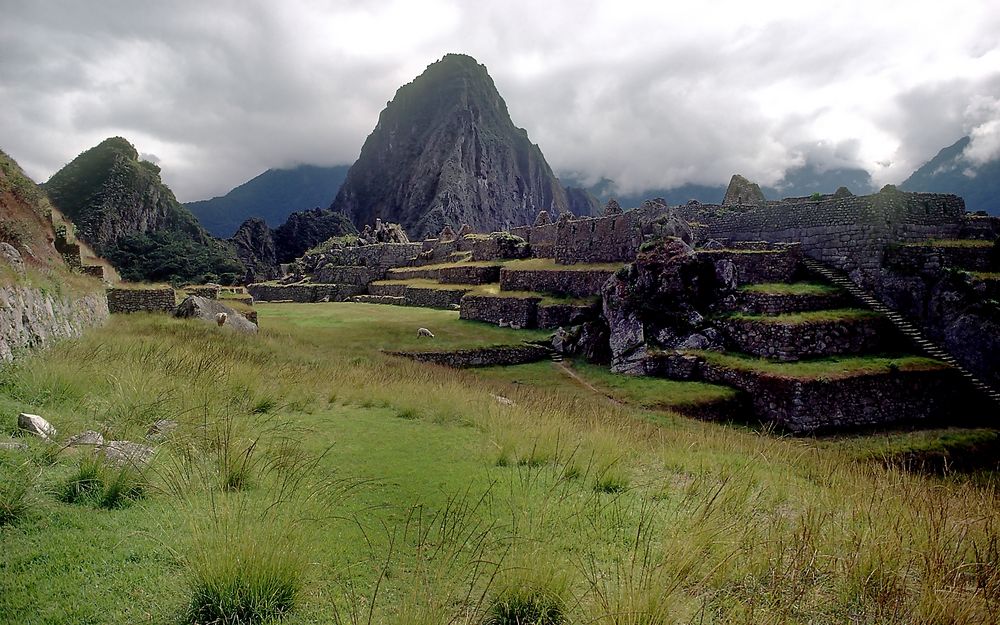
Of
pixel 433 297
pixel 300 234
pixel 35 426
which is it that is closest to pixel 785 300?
pixel 35 426

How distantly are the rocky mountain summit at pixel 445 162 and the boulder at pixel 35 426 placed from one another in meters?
137

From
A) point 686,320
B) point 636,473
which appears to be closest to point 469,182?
point 686,320

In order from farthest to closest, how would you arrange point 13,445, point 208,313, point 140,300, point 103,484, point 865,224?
point 865,224 < point 140,300 < point 208,313 < point 13,445 < point 103,484

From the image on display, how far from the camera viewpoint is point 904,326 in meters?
16.9

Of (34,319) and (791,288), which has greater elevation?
(34,319)

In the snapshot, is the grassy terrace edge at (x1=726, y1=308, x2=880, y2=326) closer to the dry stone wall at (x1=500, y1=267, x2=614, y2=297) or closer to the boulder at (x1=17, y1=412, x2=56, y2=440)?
the dry stone wall at (x1=500, y1=267, x2=614, y2=297)

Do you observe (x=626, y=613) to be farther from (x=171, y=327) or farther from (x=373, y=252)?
(x=373, y=252)

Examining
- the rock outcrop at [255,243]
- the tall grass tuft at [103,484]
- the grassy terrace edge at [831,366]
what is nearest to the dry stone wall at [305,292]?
the grassy terrace edge at [831,366]

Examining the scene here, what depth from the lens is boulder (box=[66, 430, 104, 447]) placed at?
4.58m

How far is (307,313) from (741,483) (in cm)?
2804

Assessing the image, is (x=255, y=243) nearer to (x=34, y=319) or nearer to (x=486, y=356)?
(x=486, y=356)

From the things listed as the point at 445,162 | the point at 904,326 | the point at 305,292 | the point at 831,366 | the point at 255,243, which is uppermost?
the point at 445,162

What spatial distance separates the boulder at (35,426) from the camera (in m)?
4.80

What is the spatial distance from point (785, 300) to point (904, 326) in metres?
4.04
